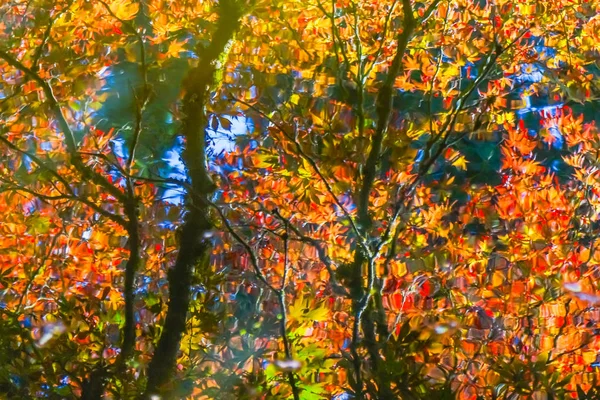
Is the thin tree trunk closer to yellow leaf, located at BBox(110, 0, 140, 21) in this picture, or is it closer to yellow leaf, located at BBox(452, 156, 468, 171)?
yellow leaf, located at BBox(110, 0, 140, 21)

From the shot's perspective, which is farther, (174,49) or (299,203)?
(174,49)

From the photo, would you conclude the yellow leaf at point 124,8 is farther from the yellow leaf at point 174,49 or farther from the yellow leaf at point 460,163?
the yellow leaf at point 460,163

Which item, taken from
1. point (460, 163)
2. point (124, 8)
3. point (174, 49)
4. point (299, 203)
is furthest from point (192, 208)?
point (460, 163)

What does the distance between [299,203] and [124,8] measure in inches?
42.2

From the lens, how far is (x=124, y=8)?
224 cm

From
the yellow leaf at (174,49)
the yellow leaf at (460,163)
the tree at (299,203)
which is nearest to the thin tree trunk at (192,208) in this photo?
the tree at (299,203)

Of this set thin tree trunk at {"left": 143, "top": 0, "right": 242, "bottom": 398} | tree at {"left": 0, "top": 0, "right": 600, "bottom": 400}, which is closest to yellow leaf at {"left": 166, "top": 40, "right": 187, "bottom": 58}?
tree at {"left": 0, "top": 0, "right": 600, "bottom": 400}

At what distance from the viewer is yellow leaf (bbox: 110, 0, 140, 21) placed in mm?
2225

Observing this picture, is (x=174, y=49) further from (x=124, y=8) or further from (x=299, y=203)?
(x=299, y=203)

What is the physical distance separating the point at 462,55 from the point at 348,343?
139 cm

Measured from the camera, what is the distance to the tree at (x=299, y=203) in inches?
66.6

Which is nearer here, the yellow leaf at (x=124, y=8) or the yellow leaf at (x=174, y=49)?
the yellow leaf at (x=124, y=8)

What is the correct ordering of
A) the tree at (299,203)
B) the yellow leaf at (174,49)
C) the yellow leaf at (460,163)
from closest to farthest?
the tree at (299,203) < the yellow leaf at (460,163) < the yellow leaf at (174,49)

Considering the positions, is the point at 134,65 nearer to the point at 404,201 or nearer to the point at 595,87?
the point at 404,201
